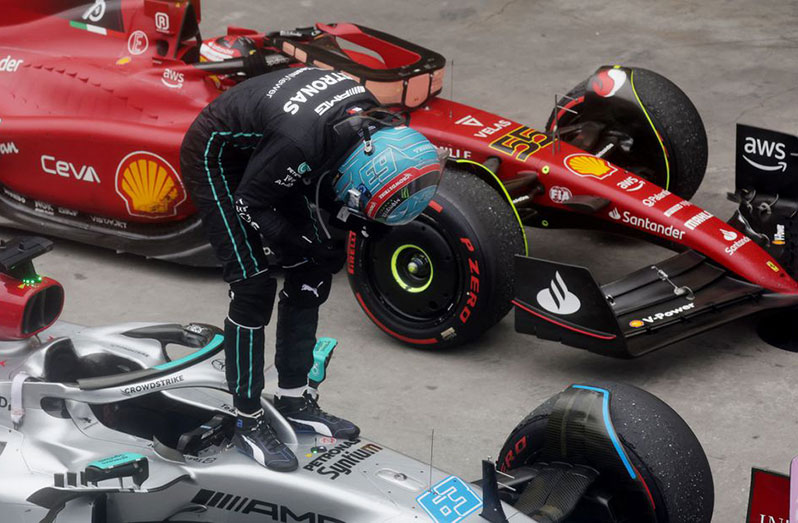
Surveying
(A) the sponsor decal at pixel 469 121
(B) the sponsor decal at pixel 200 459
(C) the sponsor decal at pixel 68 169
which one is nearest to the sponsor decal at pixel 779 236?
(A) the sponsor decal at pixel 469 121

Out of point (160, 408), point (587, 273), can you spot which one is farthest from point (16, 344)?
point (587, 273)

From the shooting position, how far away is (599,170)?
6539 mm

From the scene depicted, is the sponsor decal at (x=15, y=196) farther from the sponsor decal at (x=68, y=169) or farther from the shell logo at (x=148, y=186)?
the shell logo at (x=148, y=186)

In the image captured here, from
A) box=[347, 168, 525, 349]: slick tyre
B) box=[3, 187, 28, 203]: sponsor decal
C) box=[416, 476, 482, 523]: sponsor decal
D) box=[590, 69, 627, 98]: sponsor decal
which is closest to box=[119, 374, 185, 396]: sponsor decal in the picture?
box=[416, 476, 482, 523]: sponsor decal

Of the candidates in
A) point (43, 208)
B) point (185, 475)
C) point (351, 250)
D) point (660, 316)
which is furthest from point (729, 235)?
point (43, 208)

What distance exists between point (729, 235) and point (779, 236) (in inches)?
12.2

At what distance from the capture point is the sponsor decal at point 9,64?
7410mm

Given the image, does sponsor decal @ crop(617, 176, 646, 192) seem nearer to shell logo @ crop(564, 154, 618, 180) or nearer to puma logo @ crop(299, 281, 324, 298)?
shell logo @ crop(564, 154, 618, 180)

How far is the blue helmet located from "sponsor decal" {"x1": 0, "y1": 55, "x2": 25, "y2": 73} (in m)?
3.73

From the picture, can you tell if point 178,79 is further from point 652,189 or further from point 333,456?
point 333,456

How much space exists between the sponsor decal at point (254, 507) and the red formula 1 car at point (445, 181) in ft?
6.39

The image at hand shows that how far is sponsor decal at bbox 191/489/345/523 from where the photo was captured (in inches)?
166

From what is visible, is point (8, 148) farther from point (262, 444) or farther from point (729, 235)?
point (729, 235)

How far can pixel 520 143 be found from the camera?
22.1 feet
